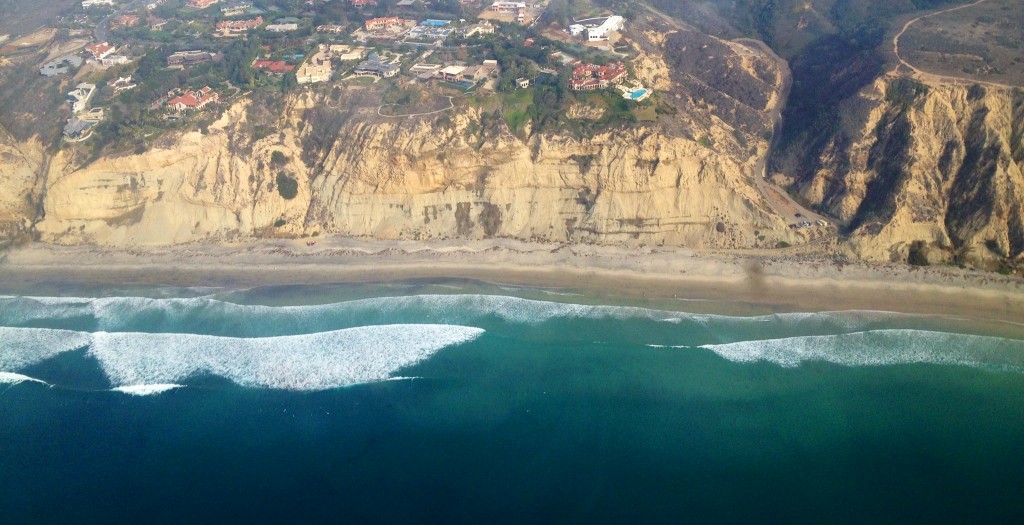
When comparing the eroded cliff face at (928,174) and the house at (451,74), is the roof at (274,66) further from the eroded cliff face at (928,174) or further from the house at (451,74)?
the eroded cliff face at (928,174)

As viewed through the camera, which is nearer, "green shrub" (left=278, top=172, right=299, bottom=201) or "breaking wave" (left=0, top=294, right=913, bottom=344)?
"breaking wave" (left=0, top=294, right=913, bottom=344)

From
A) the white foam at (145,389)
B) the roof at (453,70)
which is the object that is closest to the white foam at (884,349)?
the white foam at (145,389)

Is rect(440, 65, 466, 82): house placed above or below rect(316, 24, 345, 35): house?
below

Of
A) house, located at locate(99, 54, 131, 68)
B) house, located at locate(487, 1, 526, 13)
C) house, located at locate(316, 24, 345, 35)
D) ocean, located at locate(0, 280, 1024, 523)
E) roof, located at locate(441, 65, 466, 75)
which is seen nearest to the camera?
ocean, located at locate(0, 280, 1024, 523)

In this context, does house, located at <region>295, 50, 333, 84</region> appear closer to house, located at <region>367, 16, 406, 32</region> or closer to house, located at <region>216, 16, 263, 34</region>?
house, located at <region>367, 16, 406, 32</region>

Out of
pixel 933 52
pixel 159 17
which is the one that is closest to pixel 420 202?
pixel 933 52

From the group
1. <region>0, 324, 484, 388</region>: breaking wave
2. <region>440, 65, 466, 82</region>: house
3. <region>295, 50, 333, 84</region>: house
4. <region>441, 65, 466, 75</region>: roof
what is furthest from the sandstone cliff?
<region>0, 324, 484, 388</region>: breaking wave

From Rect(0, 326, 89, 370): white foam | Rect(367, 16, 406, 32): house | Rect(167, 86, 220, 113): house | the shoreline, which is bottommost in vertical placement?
Rect(0, 326, 89, 370): white foam
